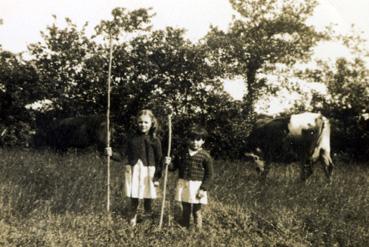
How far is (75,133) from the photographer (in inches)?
503

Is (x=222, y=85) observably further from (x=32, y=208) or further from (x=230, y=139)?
(x=32, y=208)

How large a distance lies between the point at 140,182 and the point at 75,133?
6540mm

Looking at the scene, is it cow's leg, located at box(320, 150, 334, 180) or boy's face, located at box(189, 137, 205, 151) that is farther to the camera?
cow's leg, located at box(320, 150, 334, 180)

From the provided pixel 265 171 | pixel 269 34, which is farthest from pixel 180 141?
pixel 269 34

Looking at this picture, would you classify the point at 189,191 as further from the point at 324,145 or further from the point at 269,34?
the point at 269,34

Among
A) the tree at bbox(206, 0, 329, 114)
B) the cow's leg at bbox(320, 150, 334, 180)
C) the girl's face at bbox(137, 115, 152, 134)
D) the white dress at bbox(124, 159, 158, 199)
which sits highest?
the tree at bbox(206, 0, 329, 114)

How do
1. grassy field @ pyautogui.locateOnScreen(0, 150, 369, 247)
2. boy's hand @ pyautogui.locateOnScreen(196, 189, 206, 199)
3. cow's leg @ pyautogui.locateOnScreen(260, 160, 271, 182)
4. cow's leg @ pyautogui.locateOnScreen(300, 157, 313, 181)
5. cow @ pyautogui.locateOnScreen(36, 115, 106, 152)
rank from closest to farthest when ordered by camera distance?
grassy field @ pyautogui.locateOnScreen(0, 150, 369, 247) < boy's hand @ pyautogui.locateOnScreen(196, 189, 206, 199) < cow's leg @ pyautogui.locateOnScreen(260, 160, 271, 182) < cow's leg @ pyautogui.locateOnScreen(300, 157, 313, 181) < cow @ pyautogui.locateOnScreen(36, 115, 106, 152)

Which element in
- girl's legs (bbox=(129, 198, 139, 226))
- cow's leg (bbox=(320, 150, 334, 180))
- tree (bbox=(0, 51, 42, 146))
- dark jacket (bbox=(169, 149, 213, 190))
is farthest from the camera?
tree (bbox=(0, 51, 42, 146))

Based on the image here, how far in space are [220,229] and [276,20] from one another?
13.4m

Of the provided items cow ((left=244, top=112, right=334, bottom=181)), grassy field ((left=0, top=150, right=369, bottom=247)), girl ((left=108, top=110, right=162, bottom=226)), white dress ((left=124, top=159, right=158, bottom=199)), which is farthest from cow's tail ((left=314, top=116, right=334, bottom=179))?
white dress ((left=124, top=159, right=158, bottom=199))

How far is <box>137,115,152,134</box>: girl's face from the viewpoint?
21.8 feet

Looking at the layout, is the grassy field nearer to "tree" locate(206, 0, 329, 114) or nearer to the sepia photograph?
the sepia photograph

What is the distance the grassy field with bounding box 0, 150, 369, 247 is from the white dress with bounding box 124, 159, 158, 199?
1.27ft

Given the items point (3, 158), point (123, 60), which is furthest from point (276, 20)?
point (3, 158)
